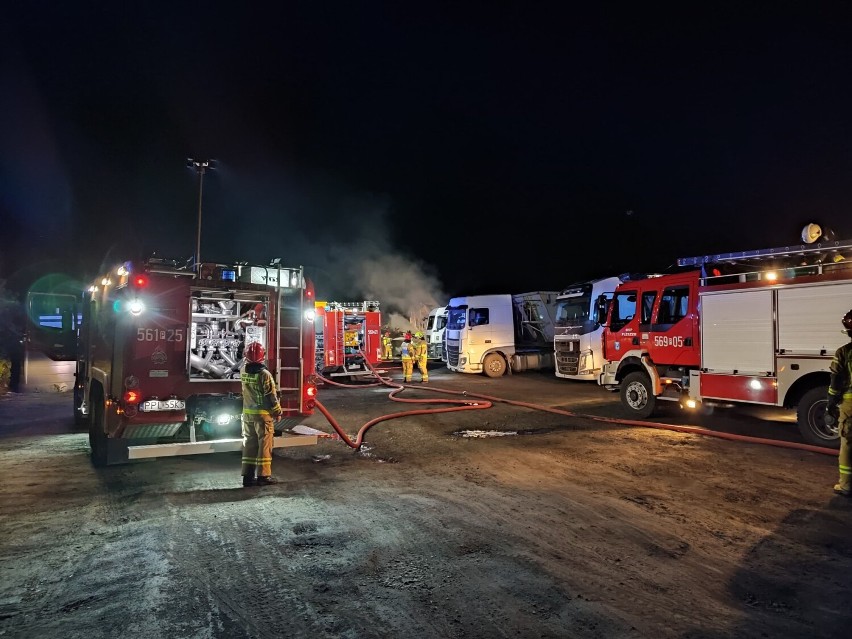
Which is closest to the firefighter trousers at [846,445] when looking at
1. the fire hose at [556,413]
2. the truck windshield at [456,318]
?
the fire hose at [556,413]

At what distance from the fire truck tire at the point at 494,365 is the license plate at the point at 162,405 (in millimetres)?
14530

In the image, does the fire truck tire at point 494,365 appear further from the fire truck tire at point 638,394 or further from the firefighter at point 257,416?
the firefighter at point 257,416

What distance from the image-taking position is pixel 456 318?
67.8ft

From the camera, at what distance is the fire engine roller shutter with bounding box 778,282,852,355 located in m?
7.63

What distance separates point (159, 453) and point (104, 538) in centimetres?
142

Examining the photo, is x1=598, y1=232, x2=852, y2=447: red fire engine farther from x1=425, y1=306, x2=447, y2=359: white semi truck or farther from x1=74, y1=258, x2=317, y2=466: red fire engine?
x1=425, y1=306, x2=447, y2=359: white semi truck

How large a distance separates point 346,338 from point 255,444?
12.1 m

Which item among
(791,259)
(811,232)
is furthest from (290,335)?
(791,259)

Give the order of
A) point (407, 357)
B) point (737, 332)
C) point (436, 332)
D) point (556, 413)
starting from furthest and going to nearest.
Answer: point (436, 332) → point (407, 357) → point (556, 413) → point (737, 332)

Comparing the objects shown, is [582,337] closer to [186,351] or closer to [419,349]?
[419,349]

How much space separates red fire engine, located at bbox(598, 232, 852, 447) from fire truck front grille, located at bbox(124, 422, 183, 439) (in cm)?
811

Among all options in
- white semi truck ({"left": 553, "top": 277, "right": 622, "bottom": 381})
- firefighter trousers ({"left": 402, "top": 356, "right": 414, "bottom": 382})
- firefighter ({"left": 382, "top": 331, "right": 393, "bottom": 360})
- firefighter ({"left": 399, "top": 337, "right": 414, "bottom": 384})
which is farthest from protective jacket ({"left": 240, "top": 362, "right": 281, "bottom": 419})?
firefighter ({"left": 382, "top": 331, "right": 393, "bottom": 360})

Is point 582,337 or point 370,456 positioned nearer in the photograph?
point 370,456

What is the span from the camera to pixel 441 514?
16.7ft
